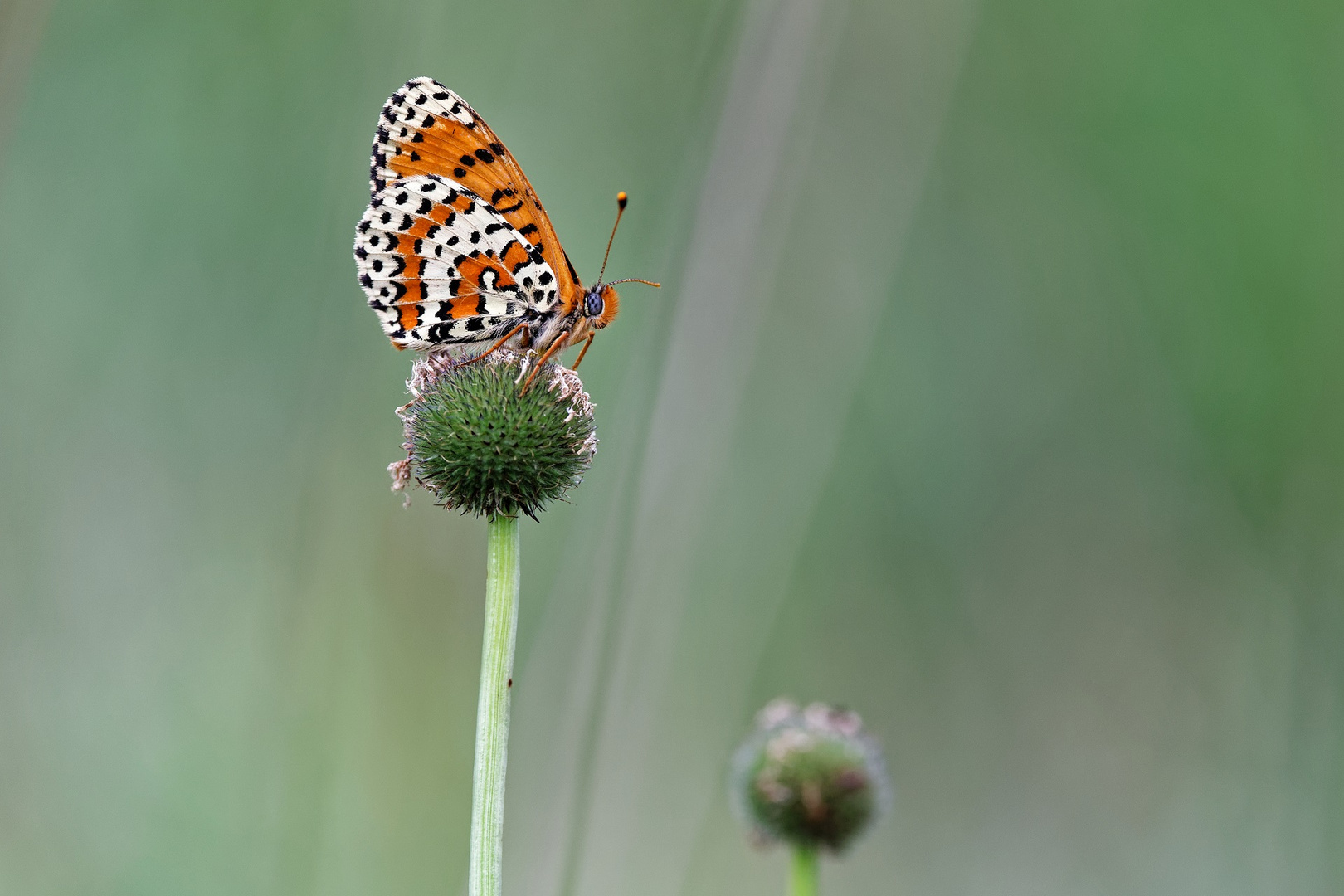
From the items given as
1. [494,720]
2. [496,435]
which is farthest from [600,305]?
[494,720]

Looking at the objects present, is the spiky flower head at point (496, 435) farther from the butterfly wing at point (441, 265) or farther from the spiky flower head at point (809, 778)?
the spiky flower head at point (809, 778)

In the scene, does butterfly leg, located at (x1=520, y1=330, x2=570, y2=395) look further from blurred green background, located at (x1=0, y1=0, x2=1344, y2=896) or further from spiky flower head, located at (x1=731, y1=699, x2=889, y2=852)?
spiky flower head, located at (x1=731, y1=699, x2=889, y2=852)

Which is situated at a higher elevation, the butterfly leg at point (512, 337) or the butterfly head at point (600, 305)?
the butterfly head at point (600, 305)

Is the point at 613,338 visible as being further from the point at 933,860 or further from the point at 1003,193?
the point at 933,860

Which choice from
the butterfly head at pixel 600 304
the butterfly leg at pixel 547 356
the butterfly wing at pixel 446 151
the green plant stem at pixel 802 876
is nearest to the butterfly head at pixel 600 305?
the butterfly head at pixel 600 304

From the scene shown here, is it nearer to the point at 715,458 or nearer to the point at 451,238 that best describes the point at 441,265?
the point at 451,238

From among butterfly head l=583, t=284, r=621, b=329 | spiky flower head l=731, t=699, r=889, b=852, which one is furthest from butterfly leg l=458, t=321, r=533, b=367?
spiky flower head l=731, t=699, r=889, b=852
